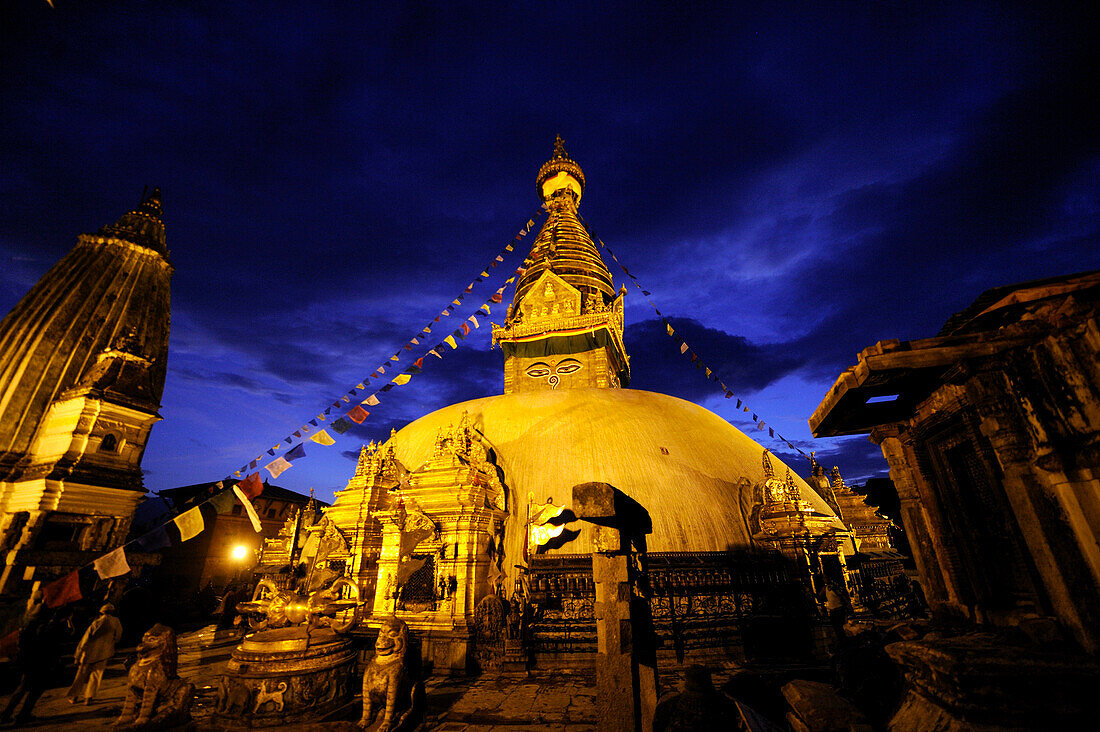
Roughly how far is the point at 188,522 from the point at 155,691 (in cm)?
735

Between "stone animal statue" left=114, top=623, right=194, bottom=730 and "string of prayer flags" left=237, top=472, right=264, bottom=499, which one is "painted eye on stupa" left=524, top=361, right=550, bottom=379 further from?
"stone animal statue" left=114, top=623, right=194, bottom=730

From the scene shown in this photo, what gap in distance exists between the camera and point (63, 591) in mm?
11000

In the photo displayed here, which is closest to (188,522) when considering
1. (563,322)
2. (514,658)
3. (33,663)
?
(33,663)

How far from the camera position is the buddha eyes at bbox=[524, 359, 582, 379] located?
25653 mm

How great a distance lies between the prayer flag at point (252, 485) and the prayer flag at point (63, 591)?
390 centimetres

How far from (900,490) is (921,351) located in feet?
13.1

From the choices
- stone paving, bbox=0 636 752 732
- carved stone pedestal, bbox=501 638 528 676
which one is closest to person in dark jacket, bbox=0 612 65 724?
stone paving, bbox=0 636 752 732

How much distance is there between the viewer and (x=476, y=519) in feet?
41.1

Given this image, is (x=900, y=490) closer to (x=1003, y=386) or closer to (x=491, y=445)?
(x=1003, y=386)

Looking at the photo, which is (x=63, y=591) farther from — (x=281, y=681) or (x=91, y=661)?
(x=281, y=681)

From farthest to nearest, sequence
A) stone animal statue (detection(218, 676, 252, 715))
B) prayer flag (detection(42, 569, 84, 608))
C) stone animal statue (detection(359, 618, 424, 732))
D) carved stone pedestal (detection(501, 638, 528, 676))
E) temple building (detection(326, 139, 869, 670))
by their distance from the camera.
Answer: temple building (detection(326, 139, 869, 670)) < prayer flag (detection(42, 569, 84, 608)) < carved stone pedestal (detection(501, 638, 528, 676)) < stone animal statue (detection(218, 676, 252, 715)) < stone animal statue (detection(359, 618, 424, 732))

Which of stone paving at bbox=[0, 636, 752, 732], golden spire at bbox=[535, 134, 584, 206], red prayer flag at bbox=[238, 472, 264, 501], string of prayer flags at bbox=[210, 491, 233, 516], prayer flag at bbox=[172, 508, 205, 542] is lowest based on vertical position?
stone paving at bbox=[0, 636, 752, 732]

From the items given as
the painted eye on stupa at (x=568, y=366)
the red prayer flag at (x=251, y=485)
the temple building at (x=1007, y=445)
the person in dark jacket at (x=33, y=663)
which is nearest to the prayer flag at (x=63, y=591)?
the red prayer flag at (x=251, y=485)

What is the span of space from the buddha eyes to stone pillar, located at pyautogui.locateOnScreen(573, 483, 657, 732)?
1917cm
